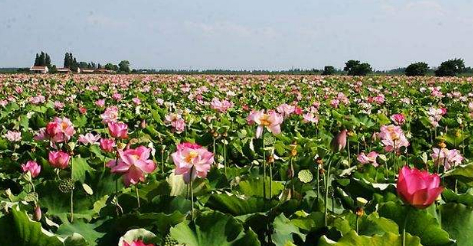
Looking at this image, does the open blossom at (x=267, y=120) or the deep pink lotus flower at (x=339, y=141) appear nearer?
the deep pink lotus flower at (x=339, y=141)

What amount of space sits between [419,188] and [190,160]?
2.40ft

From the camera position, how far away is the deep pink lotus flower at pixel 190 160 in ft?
5.73

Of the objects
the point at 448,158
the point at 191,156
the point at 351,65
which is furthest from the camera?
the point at 351,65

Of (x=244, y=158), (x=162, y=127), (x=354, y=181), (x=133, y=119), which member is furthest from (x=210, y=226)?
(x=133, y=119)

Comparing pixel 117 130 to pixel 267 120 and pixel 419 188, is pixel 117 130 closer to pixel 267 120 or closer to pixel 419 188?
pixel 267 120

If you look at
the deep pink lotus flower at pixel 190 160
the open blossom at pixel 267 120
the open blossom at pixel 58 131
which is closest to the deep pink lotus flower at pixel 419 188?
the deep pink lotus flower at pixel 190 160

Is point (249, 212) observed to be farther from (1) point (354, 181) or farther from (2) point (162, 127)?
(2) point (162, 127)

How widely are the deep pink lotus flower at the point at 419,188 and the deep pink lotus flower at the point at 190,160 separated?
0.67 m

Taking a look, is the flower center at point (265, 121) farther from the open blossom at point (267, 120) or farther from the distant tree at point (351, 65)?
the distant tree at point (351, 65)

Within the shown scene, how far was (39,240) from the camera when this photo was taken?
1.41 meters

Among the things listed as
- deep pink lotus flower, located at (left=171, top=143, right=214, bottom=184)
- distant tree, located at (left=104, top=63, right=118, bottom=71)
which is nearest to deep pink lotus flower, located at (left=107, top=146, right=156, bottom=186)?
deep pink lotus flower, located at (left=171, top=143, right=214, bottom=184)

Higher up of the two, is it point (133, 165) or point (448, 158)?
point (133, 165)

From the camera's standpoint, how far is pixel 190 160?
175cm

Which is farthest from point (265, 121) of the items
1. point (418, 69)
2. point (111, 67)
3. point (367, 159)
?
point (111, 67)
